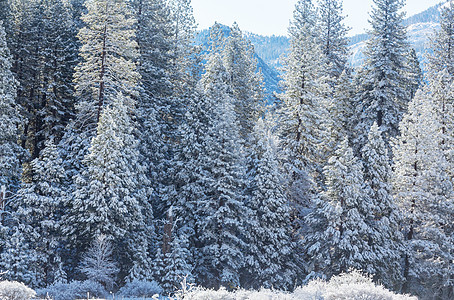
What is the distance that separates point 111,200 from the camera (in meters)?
23.0

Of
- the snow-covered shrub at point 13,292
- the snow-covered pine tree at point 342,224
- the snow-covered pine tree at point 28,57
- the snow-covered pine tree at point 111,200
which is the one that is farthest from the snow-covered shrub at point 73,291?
the snow-covered pine tree at point 28,57

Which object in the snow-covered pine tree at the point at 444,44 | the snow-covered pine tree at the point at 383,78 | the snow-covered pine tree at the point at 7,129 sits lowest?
the snow-covered pine tree at the point at 7,129

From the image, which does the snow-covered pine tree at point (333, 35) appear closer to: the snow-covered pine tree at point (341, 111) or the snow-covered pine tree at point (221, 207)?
the snow-covered pine tree at point (341, 111)

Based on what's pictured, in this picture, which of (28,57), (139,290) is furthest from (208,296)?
(28,57)

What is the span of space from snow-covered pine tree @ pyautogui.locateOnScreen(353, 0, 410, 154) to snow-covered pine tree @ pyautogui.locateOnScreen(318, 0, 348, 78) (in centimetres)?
629

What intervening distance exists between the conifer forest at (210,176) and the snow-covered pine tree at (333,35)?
21.5ft

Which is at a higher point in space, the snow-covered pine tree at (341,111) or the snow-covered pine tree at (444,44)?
the snow-covered pine tree at (444,44)

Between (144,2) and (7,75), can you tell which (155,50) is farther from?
(7,75)

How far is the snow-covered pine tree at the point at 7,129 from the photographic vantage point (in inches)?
944

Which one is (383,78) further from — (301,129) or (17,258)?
(17,258)

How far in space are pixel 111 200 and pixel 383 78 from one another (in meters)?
22.4

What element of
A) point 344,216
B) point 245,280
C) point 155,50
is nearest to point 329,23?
point 155,50

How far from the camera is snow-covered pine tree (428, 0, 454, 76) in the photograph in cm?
4053

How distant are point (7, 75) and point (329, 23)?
29953 mm
